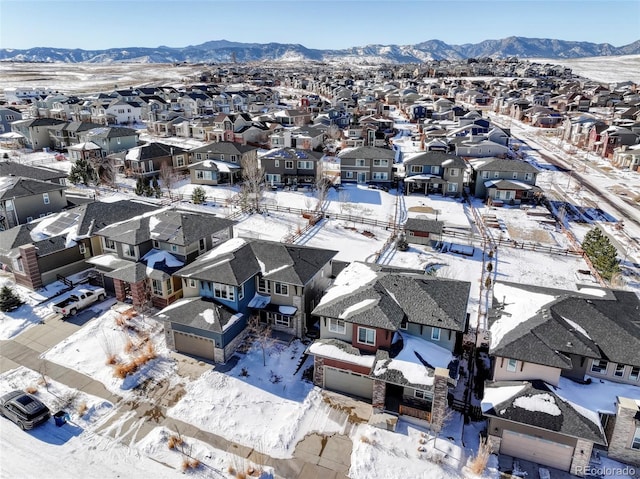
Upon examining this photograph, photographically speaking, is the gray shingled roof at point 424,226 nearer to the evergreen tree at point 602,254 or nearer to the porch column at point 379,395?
the evergreen tree at point 602,254

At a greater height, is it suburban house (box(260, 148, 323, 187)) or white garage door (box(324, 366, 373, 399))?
suburban house (box(260, 148, 323, 187))

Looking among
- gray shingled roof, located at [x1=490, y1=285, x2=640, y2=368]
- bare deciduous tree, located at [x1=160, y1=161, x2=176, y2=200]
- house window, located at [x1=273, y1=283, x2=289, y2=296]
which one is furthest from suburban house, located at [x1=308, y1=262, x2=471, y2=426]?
bare deciduous tree, located at [x1=160, y1=161, x2=176, y2=200]

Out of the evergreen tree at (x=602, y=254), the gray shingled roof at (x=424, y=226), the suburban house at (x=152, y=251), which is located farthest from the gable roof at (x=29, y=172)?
the evergreen tree at (x=602, y=254)

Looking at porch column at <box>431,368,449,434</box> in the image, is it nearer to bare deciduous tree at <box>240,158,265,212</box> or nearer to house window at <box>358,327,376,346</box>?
house window at <box>358,327,376,346</box>

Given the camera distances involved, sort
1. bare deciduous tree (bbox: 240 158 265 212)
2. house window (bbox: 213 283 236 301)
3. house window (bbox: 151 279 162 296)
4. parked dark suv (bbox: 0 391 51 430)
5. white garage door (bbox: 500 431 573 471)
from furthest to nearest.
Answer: bare deciduous tree (bbox: 240 158 265 212)
house window (bbox: 151 279 162 296)
house window (bbox: 213 283 236 301)
parked dark suv (bbox: 0 391 51 430)
white garage door (bbox: 500 431 573 471)

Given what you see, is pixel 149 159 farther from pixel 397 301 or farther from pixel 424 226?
pixel 397 301

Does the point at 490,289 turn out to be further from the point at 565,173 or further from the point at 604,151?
the point at 604,151

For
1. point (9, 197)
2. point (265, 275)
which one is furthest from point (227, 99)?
point (265, 275)
